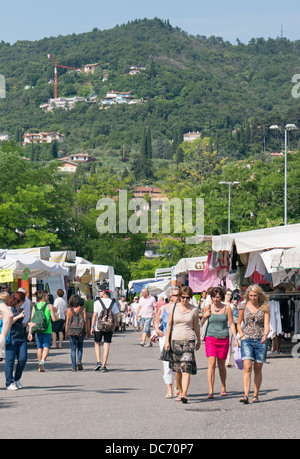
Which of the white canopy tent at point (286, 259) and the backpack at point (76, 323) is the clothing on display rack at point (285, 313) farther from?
the backpack at point (76, 323)

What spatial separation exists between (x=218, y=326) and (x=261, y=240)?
544cm

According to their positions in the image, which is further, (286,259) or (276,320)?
(276,320)

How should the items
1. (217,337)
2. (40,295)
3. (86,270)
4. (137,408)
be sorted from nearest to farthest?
(137,408)
(217,337)
(40,295)
(86,270)

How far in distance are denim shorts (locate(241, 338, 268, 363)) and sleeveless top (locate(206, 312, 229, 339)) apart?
0.47 meters

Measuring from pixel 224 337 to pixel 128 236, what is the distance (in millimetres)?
66891

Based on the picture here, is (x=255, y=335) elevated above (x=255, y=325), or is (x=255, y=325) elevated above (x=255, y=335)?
(x=255, y=325)

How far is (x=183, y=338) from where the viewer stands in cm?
1194

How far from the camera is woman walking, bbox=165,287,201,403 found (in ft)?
38.8

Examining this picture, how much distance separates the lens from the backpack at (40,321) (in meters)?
16.5

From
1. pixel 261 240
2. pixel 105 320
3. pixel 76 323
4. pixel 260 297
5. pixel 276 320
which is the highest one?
pixel 261 240

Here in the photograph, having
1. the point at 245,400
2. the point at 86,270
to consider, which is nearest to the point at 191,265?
the point at 86,270

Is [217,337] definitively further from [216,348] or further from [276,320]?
[276,320]

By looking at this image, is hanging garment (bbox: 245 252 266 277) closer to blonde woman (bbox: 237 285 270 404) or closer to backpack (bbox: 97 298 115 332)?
backpack (bbox: 97 298 115 332)

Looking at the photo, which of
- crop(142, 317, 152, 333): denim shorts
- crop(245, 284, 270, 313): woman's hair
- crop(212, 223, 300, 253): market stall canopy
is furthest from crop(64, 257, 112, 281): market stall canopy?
crop(245, 284, 270, 313): woman's hair
